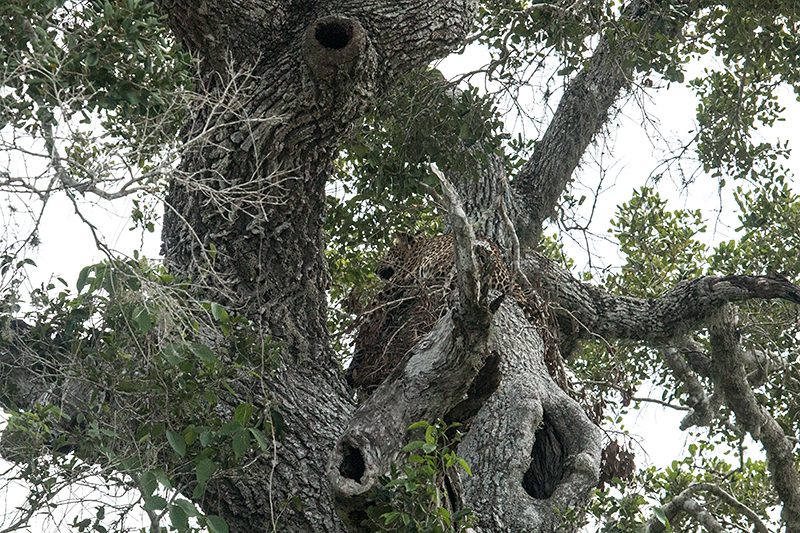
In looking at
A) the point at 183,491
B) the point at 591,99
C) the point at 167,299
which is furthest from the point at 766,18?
the point at 183,491

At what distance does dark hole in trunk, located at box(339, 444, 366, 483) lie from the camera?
3854 mm

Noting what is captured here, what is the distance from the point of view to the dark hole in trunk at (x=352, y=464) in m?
3.85

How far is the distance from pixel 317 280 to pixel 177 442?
4.61 ft

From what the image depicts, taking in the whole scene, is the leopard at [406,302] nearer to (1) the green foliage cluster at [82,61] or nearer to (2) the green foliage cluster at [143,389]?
(2) the green foliage cluster at [143,389]

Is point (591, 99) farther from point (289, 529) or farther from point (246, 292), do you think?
point (289, 529)

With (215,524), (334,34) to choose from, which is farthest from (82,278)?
(334,34)

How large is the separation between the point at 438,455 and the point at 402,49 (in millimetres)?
2271

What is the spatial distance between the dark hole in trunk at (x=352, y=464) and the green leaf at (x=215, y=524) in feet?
1.88

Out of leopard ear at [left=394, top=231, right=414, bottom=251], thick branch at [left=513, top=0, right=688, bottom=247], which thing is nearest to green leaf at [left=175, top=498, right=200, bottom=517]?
leopard ear at [left=394, top=231, right=414, bottom=251]

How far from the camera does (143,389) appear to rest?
3.85 meters

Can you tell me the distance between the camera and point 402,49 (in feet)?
15.6

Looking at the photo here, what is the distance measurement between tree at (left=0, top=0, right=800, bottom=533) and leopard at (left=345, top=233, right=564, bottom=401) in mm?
126

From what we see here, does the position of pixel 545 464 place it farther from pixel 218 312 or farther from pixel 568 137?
pixel 568 137

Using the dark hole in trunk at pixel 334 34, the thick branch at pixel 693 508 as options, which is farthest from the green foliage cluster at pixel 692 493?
the dark hole in trunk at pixel 334 34
